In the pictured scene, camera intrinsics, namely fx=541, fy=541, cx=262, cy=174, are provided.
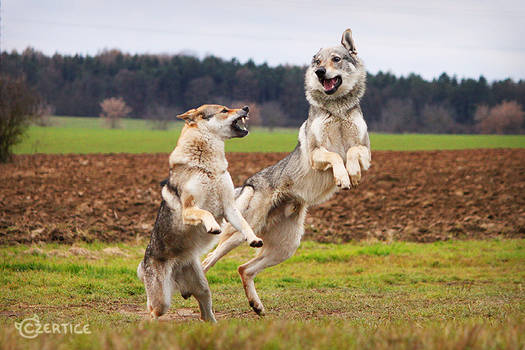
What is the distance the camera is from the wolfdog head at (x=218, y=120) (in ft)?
20.7

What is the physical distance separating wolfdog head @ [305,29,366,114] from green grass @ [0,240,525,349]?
3006 millimetres

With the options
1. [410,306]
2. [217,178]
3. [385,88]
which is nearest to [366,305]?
[410,306]

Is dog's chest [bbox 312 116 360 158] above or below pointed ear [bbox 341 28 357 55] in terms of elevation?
below

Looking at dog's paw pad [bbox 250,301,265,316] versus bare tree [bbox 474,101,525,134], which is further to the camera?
bare tree [bbox 474,101,525,134]

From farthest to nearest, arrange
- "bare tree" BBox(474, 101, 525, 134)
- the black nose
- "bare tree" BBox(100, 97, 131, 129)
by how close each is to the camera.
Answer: "bare tree" BBox(100, 97, 131, 129), "bare tree" BBox(474, 101, 525, 134), the black nose

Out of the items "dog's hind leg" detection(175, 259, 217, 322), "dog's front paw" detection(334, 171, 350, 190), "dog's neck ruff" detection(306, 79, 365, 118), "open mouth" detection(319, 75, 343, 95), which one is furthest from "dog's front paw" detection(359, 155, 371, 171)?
"dog's hind leg" detection(175, 259, 217, 322)

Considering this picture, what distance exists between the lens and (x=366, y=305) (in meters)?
8.30

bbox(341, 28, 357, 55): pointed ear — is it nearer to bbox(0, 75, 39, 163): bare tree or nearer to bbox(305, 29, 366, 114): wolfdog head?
bbox(305, 29, 366, 114): wolfdog head

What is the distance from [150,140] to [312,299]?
39158 millimetres

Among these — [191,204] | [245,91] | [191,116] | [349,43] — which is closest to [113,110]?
[245,91]

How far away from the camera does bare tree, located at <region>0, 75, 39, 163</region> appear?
24.3 meters

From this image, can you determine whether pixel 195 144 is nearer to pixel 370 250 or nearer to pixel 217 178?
pixel 217 178

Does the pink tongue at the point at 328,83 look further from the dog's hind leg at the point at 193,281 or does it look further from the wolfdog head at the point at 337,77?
the dog's hind leg at the point at 193,281

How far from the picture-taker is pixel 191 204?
5996 mm
